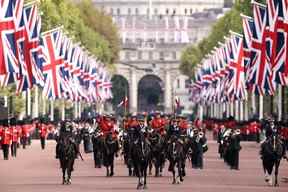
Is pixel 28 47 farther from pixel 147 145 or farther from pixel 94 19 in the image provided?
pixel 94 19

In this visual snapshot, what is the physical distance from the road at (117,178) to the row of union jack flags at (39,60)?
3659 millimetres

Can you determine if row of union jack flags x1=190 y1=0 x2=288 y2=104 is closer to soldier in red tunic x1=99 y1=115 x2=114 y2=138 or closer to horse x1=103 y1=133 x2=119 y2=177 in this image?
soldier in red tunic x1=99 y1=115 x2=114 y2=138

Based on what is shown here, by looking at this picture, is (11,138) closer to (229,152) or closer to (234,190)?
(229,152)

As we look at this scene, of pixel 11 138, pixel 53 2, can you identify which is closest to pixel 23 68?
pixel 11 138

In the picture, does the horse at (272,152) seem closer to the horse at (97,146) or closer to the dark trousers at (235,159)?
the horse at (97,146)

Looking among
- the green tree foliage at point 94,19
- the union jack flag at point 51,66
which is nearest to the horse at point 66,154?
the union jack flag at point 51,66

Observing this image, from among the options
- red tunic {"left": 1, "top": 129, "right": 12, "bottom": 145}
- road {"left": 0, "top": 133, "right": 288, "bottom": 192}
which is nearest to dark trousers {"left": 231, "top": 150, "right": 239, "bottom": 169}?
road {"left": 0, "top": 133, "right": 288, "bottom": 192}

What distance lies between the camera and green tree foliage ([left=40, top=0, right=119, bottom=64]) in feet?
388

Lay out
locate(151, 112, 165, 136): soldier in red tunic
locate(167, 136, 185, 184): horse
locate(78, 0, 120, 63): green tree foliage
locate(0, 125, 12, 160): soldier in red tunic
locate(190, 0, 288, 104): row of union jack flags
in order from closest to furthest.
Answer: locate(167, 136, 185, 184): horse → locate(151, 112, 165, 136): soldier in red tunic → locate(190, 0, 288, 104): row of union jack flags → locate(0, 125, 12, 160): soldier in red tunic → locate(78, 0, 120, 63): green tree foliage

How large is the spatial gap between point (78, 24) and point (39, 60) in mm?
65422

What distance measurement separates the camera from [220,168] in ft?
204

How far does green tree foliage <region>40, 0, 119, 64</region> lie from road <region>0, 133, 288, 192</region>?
47406mm

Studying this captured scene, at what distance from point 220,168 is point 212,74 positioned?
53.9 m

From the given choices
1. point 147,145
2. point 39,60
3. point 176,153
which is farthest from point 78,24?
point 147,145
